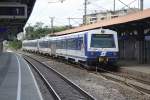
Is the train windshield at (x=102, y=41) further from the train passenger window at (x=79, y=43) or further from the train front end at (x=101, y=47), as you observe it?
the train passenger window at (x=79, y=43)

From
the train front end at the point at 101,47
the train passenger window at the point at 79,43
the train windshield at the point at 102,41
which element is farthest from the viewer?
the train passenger window at the point at 79,43

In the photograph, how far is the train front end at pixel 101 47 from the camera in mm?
29500

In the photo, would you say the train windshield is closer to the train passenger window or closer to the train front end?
the train front end

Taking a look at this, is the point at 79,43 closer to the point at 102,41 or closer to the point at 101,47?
the point at 102,41

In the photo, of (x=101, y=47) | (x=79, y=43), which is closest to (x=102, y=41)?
(x=101, y=47)

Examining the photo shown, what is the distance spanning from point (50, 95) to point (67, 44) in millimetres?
21994

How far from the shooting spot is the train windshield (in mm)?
29875

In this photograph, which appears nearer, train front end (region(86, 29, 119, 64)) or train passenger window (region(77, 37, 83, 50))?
train front end (region(86, 29, 119, 64))

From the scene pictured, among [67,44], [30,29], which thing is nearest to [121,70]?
[67,44]

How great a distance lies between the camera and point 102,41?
98.4ft

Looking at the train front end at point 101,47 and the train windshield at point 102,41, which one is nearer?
the train front end at point 101,47

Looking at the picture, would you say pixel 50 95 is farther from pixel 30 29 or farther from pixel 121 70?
pixel 30 29

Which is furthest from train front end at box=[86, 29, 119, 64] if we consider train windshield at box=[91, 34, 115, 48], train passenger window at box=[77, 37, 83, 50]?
train passenger window at box=[77, 37, 83, 50]

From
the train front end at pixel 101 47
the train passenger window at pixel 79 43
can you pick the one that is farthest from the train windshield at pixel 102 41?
the train passenger window at pixel 79 43
